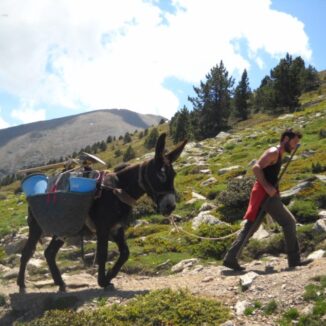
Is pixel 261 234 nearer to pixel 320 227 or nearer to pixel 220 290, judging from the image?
pixel 320 227

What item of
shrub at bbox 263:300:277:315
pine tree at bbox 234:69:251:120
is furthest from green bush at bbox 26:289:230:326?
pine tree at bbox 234:69:251:120

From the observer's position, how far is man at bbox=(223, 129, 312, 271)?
10.2 meters

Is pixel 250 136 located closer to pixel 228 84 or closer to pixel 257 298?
pixel 228 84

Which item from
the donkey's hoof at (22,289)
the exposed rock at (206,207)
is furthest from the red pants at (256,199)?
the exposed rock at (206,207)

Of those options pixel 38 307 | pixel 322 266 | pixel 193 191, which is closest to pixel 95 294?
pixel 38 307

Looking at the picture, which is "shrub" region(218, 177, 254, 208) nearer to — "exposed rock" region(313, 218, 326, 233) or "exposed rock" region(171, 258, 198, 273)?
"exposed rock" region(171, 258, 198, 273)

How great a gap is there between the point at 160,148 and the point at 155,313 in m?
2.92

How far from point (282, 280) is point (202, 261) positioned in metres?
5.31

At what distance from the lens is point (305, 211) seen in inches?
622

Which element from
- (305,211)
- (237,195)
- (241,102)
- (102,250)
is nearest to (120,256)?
(102,250)

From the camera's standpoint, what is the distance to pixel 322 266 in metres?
9.77

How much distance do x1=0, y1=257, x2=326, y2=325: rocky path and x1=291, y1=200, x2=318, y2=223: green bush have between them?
3107mm


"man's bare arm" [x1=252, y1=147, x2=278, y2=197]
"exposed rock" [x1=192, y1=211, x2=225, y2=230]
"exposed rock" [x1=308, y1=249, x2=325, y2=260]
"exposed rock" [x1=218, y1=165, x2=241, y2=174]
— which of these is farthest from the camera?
"exposed rock" [x1=218, y1=165, x2=241, y2=174]

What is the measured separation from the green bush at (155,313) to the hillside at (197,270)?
18 mm
